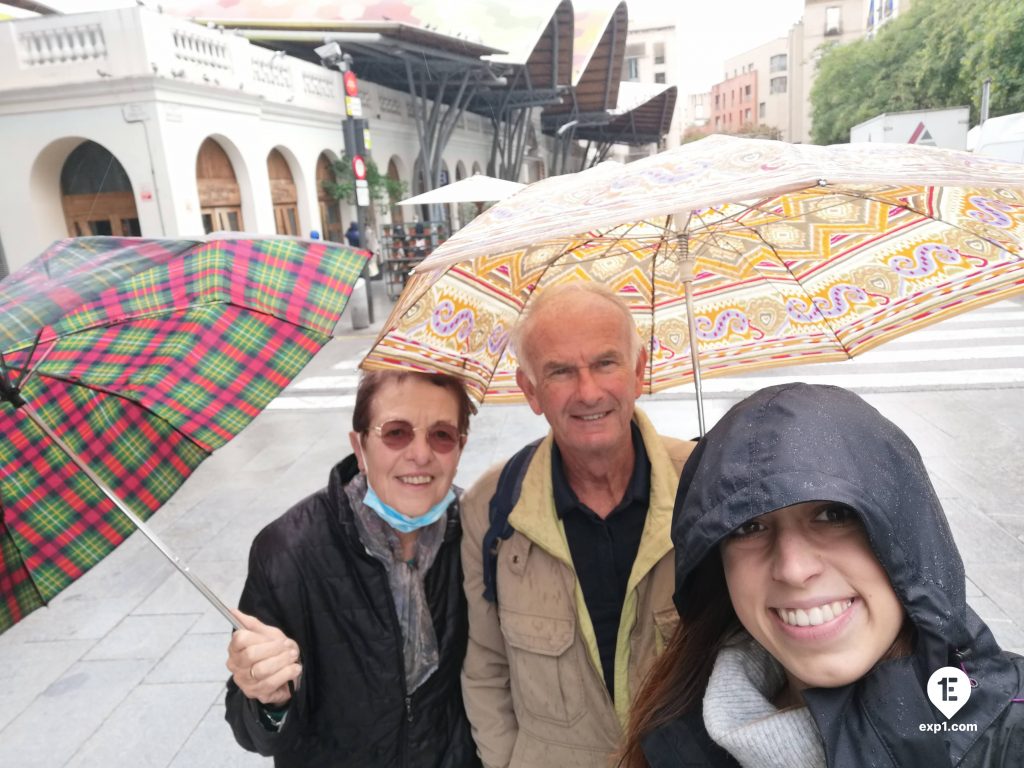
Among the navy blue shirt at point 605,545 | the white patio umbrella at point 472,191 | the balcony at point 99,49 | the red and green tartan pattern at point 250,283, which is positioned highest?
the balcony at point 99,49

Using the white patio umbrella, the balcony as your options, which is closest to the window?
the balcony

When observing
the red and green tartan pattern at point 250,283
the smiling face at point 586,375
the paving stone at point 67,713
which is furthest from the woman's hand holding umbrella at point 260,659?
the paving stone at point 67,713

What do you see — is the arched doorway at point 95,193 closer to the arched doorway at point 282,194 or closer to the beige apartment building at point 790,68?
the arched doorway at point 282,194

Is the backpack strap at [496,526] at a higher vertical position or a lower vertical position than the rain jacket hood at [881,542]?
lower

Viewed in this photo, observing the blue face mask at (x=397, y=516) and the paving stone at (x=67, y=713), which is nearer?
the blue face mask at (x=397, y=516)

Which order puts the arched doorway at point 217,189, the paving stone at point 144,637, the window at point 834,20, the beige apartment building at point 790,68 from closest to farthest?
the paving stone at point 144,637, the arched doorway at point 217,189, the beige apartment building at point 790,68, the window at point 834,20

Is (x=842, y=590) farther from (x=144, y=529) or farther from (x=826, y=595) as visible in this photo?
(x=144, y=529)

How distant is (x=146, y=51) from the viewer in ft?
39.4

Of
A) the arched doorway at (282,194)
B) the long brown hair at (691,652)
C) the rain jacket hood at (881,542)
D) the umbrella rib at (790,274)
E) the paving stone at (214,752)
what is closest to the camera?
the rain jacket hood at (881,542)

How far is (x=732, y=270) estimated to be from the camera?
2.13m

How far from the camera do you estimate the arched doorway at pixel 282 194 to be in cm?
1683

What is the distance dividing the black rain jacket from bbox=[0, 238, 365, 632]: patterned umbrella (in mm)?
198

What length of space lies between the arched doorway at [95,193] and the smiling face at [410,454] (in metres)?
14.2

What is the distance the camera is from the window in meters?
65.9
